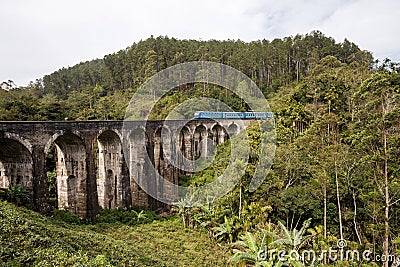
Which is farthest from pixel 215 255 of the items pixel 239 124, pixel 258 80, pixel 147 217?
pixel 258 80

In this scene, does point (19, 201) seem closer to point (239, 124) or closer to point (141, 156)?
point (141, 156)

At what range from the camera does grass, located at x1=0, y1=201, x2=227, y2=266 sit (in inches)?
304

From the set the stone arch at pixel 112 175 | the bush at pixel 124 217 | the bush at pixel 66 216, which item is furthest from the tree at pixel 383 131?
the bush at pixel 66 216

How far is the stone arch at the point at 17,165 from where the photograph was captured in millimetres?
13945

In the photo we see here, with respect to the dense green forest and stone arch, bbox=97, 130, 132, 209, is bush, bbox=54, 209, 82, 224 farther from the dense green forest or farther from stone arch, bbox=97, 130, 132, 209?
the dense green forest

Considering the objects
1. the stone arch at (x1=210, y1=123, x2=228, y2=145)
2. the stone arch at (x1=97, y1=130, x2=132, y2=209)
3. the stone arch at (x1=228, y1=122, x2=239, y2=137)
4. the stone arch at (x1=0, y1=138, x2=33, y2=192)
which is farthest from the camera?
the stone arch at (x1=228, y1=122, x2=239, y2=137)

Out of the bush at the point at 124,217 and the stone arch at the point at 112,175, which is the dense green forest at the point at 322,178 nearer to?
the bush at the point at 124,217

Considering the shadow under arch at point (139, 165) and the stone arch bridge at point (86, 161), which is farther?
the shadow under arch at point (139, 165)

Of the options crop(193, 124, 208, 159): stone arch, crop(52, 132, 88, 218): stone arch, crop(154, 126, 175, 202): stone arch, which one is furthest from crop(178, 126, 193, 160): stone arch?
crop(52, 132, 88, 218): stone arch

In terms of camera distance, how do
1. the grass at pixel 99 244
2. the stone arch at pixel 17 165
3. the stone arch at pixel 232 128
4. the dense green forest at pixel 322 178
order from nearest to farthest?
the grass at pixel 99 244 → the dense green forest at pixel 322 178 → the stone arch at pixel 17 165 → the stone arch at pixel 232 128

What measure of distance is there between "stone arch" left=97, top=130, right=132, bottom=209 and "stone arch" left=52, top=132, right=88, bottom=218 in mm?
2725

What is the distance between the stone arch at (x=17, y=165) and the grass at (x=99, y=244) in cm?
203

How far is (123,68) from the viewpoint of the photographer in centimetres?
6394

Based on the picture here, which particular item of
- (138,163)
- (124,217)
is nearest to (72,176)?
(124,217)
